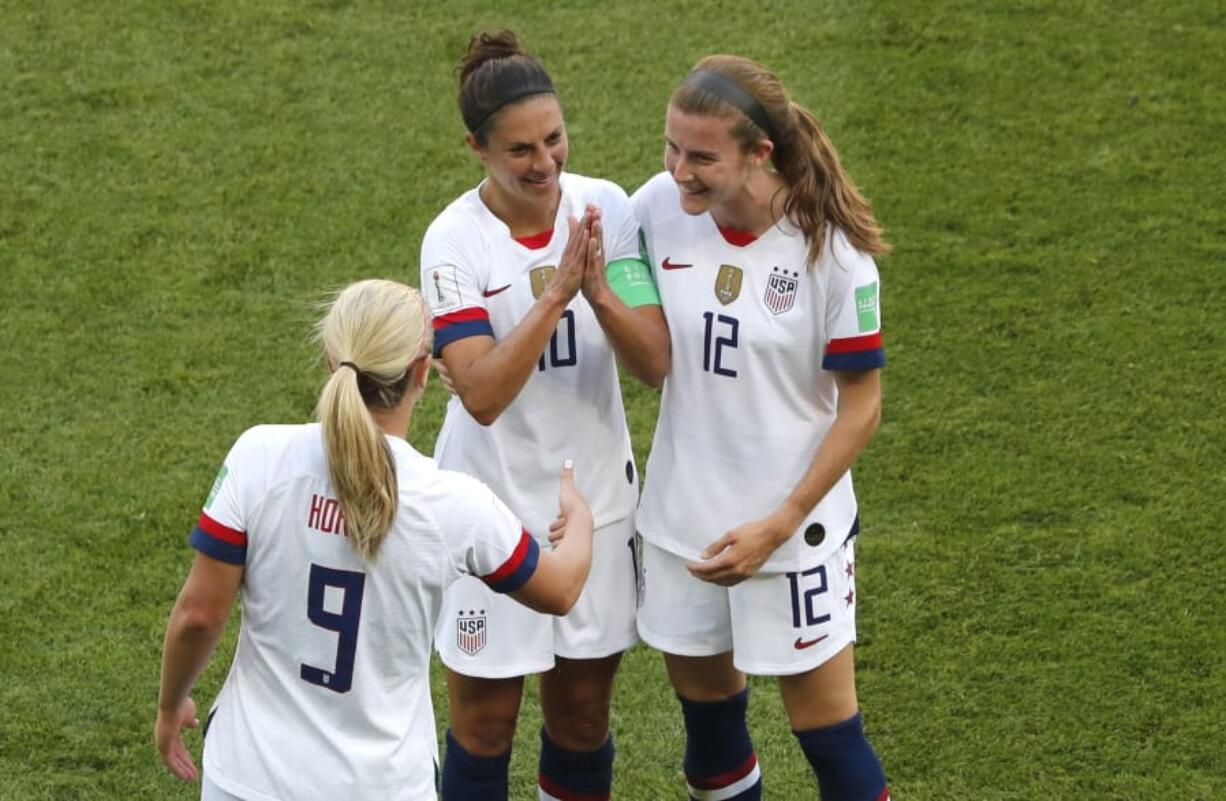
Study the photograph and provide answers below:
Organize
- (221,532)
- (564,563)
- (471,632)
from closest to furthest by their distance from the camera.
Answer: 1. (221,532)
2. (564,563)
3. (471,632)

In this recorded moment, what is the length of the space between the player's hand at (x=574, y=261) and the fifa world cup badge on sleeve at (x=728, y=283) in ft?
0.98

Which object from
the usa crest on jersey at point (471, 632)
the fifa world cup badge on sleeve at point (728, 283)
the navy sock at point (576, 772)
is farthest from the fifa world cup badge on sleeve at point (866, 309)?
the navy sock at point (576, 772)

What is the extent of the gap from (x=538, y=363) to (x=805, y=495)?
61 cm

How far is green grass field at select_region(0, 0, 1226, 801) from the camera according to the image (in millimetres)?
4949

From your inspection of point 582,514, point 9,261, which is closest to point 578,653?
point 582,514

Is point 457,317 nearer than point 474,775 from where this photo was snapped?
Yes

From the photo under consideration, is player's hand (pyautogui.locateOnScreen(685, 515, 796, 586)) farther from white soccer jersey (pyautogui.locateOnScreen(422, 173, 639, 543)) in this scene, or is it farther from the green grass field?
the green grass field

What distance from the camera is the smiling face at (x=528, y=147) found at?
3684mm

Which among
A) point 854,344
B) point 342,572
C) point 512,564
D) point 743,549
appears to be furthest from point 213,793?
point 854,344

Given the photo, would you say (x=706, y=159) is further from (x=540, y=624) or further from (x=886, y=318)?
(x=886, y=318)

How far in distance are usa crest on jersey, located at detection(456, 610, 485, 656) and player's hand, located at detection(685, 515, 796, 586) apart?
0.48 metres

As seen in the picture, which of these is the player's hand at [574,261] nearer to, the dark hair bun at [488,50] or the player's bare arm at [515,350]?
the player's bare arm at [515,350]

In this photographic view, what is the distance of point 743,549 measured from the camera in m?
3.71

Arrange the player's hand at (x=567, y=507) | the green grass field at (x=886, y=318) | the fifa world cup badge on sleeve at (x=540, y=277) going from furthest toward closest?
1. the green grass field at (x=886, y=318)
2. the fifa world cup badge on sleeve at (x=540, y=277)
3. the player's hand at (x=567, y=507)
